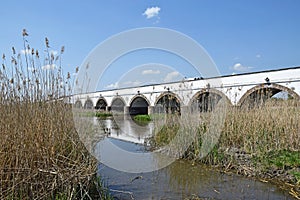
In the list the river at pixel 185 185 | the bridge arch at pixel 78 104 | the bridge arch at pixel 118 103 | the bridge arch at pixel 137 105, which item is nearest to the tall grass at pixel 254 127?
the river at pixel 185 185

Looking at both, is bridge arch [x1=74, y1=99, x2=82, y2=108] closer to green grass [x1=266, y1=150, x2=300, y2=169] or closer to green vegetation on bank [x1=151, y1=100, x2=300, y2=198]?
green vegetation on bank [x1=151, y1=100, x2=300, y2=198]

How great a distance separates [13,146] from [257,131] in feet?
15.1

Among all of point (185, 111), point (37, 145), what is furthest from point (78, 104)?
point (185, 111)

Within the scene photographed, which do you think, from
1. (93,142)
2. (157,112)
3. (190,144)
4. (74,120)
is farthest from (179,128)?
(74,120)

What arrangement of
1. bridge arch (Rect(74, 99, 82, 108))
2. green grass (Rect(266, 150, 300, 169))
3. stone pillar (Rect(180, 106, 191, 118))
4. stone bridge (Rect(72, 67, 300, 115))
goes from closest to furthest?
bridge arch (Rect(74, 99, 82, 108)), green grass (Rect(266, 150, 300, 169)), stone pillar (Rect(180, 106, 191, 118)), stone bridge (Rect(72, 67, 300, 115))

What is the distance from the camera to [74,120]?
360 centimetres

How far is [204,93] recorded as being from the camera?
7.67 metres

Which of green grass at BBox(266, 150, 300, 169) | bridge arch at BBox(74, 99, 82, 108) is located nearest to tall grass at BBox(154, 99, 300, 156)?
green grass at BBox(266, 150, 300, 169)

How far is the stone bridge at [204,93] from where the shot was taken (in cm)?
690

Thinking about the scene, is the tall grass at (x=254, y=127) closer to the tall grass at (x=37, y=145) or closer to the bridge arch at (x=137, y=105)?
the tall grass at (x=37, y=145)

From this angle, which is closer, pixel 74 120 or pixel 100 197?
pixel 100 197

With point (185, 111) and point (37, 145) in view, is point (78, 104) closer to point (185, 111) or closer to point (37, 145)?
point (37, 145)

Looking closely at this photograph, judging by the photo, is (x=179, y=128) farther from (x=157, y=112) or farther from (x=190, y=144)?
(x=157, y=112)

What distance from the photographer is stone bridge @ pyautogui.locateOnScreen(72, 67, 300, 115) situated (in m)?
6.90
